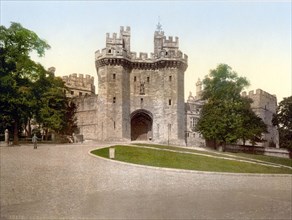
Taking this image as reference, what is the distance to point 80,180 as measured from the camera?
724 inches

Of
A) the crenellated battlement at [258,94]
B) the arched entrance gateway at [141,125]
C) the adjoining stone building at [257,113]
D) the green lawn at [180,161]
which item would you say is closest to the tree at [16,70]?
the green lawn at [180,161]

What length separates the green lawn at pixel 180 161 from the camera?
2534cm

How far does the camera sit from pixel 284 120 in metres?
45.9

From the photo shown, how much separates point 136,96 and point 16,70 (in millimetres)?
16495

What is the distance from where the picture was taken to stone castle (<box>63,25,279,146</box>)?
45375 millimetres

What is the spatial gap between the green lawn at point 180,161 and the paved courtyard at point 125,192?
2228 mm

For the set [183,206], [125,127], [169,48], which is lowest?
[183,206]

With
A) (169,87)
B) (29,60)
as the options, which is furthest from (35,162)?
(169,87)

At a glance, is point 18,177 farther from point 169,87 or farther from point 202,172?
point 169,87

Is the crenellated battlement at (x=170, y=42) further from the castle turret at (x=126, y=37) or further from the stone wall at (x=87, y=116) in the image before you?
the stone wall at (x=87, y=116)

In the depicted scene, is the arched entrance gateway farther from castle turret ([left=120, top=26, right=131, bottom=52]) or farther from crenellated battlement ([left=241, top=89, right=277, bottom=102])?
crenellated battlement ([left=241, top=89, right=277, bottom=102])

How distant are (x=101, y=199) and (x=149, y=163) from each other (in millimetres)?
10428

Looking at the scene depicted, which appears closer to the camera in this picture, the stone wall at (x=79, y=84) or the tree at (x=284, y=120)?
the tree at (x=284, y=120)

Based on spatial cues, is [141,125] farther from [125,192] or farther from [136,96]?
[125,192]
